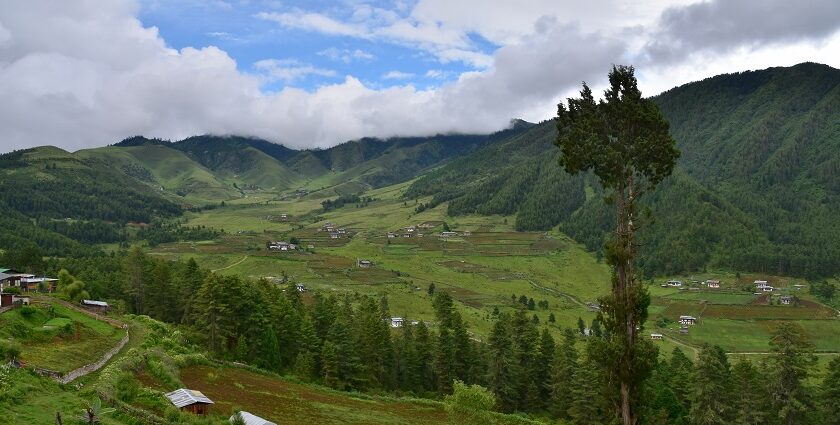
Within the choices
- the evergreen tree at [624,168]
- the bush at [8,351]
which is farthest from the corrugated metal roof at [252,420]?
the evergreen tree at [624,168]

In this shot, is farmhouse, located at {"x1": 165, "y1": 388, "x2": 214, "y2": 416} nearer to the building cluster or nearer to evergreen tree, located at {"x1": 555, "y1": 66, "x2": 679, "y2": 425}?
evergreen tree, located at {"x1": 555, "y1": 66, "x2": 679, "y2": 425}

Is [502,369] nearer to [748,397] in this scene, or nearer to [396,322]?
[748,397]

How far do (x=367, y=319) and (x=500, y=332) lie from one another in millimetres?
18734

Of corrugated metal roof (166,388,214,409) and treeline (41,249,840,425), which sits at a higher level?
corrugated metal roof (166,388,214,409)

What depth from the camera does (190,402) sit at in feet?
125

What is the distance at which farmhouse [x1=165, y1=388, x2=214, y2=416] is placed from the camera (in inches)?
1496

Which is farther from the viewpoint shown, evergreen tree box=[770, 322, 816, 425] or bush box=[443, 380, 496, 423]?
evergreen tree box=[770, 322, 816, 425]

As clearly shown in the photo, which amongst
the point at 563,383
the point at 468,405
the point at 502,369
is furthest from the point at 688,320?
the point at 468,405

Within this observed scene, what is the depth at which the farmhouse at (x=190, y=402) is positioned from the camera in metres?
38.0

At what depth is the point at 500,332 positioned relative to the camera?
249 ft

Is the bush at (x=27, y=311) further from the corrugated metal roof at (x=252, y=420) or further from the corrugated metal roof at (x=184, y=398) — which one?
the corrugated metal roof at (x=252, y=420)

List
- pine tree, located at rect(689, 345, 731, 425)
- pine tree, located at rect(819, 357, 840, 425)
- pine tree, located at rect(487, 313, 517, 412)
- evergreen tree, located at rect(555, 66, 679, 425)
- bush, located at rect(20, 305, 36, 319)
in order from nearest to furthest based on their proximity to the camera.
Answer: evergreen tree, located at rect(555, 66, 679, 425) < bush, located at rect(20, 305, 36, 319) < pine tree, located at rect(819, 357, 840, 425) < pine tree, located at rect(689, 345, 731, 425) < pine tree, located at rect(487, 313, 517, 412)

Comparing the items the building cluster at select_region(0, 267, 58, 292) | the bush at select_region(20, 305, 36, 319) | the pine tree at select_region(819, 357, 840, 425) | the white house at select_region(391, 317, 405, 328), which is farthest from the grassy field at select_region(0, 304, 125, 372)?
the pine tree at select_region(819, 357, 840, 425)

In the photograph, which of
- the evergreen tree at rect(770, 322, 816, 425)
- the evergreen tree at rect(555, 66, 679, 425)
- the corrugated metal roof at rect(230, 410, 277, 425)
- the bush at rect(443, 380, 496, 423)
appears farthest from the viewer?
the evergreen tree at rect(770, 322, 816, 425)
